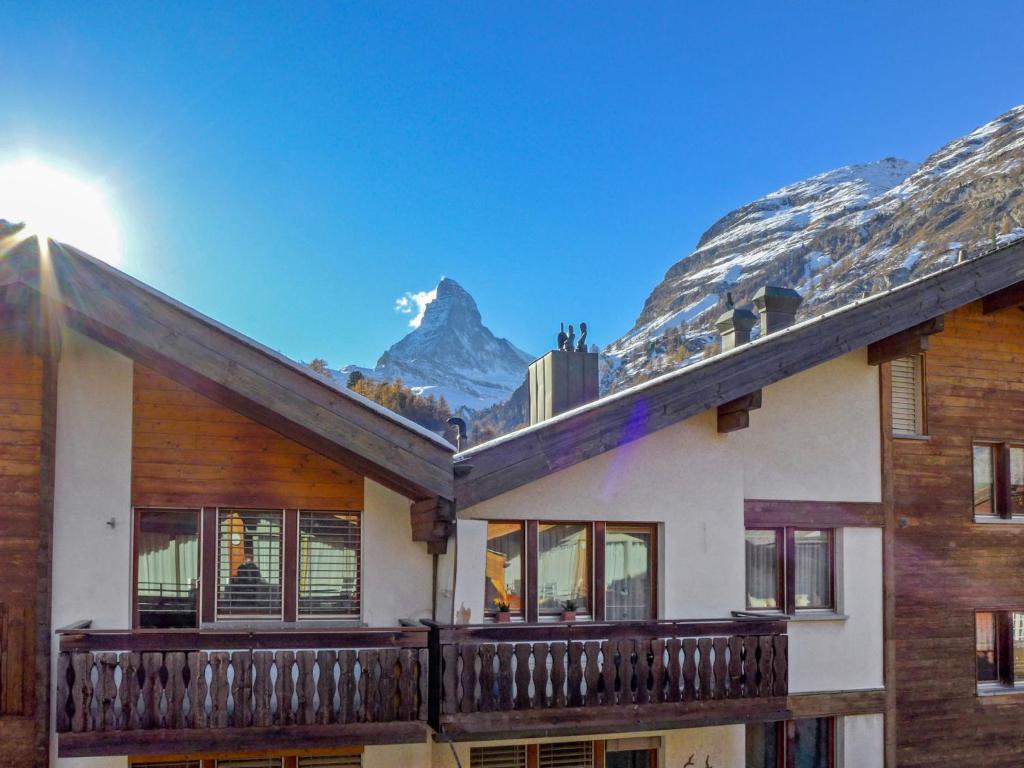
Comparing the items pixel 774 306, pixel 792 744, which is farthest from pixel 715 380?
pixel 792 744

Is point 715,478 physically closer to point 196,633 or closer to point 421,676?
point 421,676

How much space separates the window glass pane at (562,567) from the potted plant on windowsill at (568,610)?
50 mm

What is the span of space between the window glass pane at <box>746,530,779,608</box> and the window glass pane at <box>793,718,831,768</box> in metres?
1.77

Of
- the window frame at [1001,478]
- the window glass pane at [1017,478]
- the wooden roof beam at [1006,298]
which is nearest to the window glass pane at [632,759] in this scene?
the window frame at [1001,478]

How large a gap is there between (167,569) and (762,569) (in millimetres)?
7662

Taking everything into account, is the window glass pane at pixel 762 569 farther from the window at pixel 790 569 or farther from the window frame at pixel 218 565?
the window frame at pixel 218 565

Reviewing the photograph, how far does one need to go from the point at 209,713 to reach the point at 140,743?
0.71m

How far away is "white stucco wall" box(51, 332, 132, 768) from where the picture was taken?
9.96 metres

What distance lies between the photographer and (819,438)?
1245cm

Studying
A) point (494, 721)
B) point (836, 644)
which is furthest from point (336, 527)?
point (836, 644)

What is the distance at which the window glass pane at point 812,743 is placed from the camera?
12266 millimetres

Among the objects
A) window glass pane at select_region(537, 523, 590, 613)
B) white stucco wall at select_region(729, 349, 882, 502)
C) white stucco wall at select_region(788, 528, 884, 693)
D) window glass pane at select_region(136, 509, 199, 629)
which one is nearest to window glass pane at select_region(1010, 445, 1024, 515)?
white stucco wall at select_region(729, 349, 882, 502)

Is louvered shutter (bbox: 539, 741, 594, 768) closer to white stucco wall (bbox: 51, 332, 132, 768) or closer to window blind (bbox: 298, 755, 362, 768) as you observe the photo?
window blind (bbox: 298, 755, 362, 768)

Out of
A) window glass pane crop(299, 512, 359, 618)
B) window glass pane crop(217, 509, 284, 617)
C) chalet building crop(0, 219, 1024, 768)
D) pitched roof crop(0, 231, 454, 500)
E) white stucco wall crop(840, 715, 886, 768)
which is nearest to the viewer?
pitched roof crop(0, 231, 454, 500)
